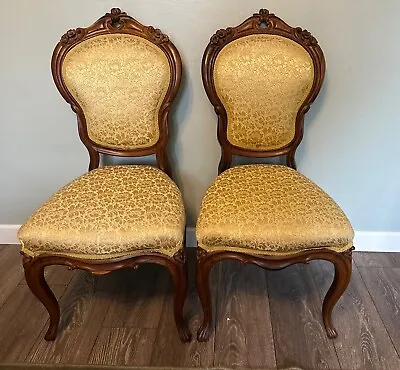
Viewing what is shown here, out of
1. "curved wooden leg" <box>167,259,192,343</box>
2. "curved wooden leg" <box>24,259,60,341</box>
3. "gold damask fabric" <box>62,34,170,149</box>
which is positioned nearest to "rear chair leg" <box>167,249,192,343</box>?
"curved wooden leg" <box>167,259,192,343</box>

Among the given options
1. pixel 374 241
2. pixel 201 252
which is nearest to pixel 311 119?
pixel 374 241

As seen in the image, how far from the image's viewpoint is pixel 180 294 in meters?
1.47

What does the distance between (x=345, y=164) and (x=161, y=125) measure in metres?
0.81

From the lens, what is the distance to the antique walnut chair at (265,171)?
4.50 feet

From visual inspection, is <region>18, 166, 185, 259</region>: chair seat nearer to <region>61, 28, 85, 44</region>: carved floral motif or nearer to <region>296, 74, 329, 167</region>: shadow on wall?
<region>61, 28, 85, 44</region>: carved floral motif

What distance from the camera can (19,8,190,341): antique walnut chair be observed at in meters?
1.37

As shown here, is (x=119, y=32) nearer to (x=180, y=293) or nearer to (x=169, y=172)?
(x=169, y=172)

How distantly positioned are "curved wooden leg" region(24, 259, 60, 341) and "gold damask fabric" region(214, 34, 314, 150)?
86cm

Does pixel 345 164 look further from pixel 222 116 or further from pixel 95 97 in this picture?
pixel 95 97

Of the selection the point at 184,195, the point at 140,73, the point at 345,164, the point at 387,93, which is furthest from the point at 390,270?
the point at 140,73

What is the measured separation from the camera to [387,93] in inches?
70.1

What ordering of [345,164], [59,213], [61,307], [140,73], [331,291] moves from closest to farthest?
[59,213], [331,291], [140,73], [61,307], [345,164]

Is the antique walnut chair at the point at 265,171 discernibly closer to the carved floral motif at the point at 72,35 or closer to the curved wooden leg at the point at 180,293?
the curved wooden leg at the point at 180,293

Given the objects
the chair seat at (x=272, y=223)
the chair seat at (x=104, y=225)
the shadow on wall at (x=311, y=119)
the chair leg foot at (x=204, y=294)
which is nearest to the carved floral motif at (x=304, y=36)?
the shadow on wall at (x=311, y=119)
